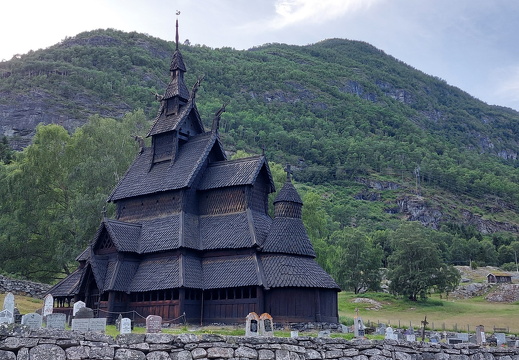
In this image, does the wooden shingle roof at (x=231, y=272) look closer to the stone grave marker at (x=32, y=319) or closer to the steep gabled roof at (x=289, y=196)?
the steep gabled roof at (x=289, y=196)

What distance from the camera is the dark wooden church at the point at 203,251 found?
33969 millimetres

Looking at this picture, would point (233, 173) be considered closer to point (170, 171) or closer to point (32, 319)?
point (170, 171)

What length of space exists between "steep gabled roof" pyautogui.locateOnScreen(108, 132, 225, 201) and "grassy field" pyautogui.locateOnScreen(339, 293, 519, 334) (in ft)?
69.8

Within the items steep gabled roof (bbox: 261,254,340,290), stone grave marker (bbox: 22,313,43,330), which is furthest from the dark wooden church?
stone grave marker (bbox: 22,313,43,330)

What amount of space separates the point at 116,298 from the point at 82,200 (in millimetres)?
17720

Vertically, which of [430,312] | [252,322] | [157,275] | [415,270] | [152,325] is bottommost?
[430,312]

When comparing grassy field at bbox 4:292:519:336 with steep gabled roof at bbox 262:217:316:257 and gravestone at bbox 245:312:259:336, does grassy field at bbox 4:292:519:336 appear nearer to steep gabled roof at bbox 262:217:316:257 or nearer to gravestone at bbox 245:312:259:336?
steep gabled roof at bbox 262:217:316:257

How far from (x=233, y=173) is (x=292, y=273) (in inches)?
327

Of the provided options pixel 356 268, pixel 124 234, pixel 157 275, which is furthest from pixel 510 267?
pixel 124 234

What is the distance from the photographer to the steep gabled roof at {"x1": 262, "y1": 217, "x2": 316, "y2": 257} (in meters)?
35.3

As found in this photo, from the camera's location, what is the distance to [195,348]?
46.3 feet

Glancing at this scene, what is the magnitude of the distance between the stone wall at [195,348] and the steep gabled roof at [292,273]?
15.1 m

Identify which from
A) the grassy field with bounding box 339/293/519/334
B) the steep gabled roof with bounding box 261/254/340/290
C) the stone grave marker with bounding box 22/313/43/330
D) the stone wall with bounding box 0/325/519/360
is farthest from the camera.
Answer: the grassy field with bounding box 339/293/519/334

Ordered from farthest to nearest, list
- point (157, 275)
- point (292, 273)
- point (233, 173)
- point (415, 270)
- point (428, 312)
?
point (415, 270) → point (428, 312) → point (233, 173) → point (157, 275) → point (292, 273)
